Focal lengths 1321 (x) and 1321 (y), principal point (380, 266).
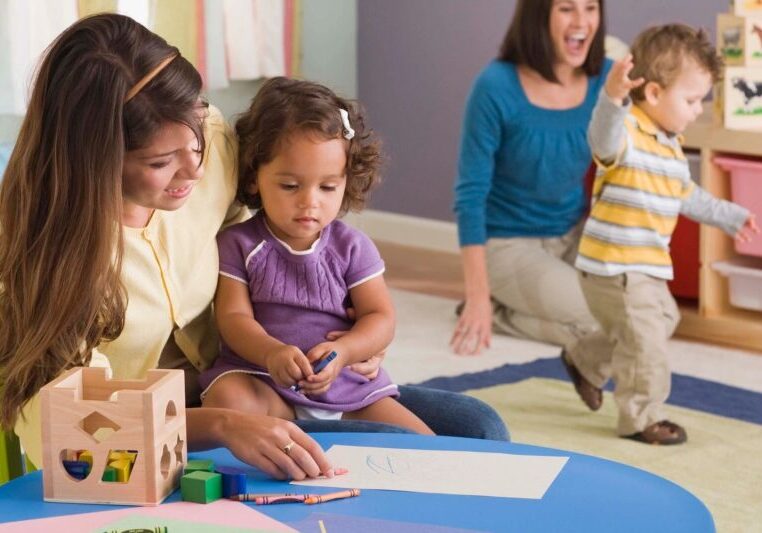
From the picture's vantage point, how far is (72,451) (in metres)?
1.16

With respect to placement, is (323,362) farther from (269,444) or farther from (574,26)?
(574,26)

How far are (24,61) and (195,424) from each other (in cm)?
222

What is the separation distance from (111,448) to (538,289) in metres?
2.34

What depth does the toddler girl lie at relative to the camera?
1607mm

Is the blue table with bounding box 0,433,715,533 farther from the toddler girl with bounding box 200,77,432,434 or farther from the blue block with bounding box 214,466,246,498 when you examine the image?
the toddler girl with bounding box 200,77,432,434

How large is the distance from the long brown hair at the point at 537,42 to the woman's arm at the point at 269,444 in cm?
213

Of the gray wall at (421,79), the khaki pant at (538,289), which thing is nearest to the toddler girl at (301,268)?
the khaki pant at (538,289)

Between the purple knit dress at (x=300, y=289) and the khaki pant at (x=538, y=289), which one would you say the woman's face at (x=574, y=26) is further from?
the purple knit dress at (x=300, y=289)

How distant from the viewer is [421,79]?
452cm

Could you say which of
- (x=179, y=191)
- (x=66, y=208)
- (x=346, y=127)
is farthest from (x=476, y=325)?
(x=66, y=208)

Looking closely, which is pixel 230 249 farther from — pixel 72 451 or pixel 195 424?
pixel 72 451

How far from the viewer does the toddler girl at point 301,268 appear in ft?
5.27

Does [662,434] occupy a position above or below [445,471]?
below

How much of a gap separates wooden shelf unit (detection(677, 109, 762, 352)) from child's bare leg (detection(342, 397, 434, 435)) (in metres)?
1.83
